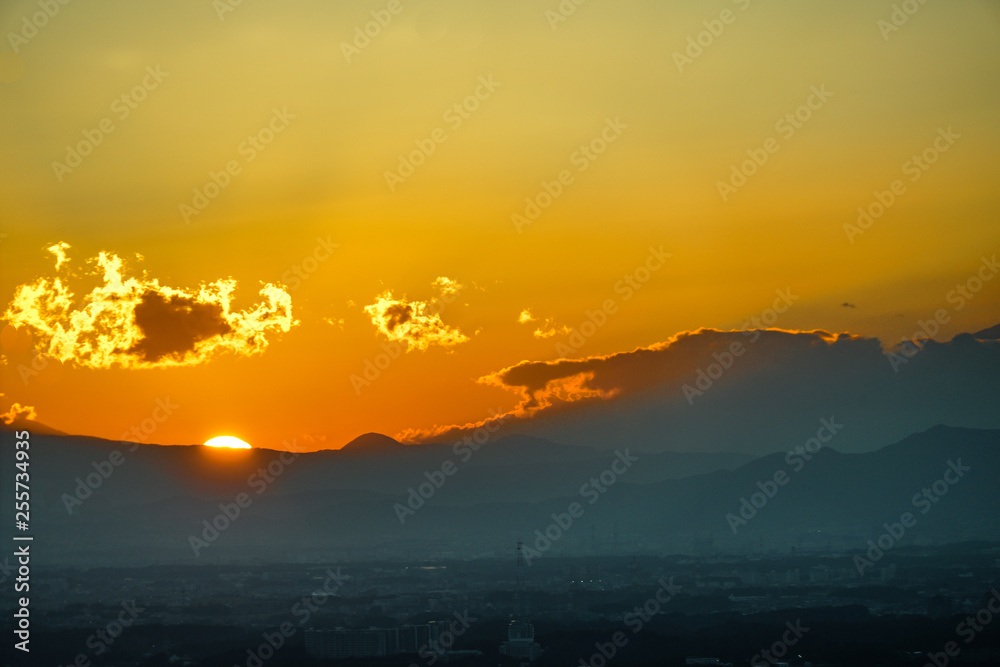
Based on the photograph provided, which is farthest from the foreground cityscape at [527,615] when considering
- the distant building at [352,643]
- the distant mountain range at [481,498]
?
the distant mountain range at [481,498]

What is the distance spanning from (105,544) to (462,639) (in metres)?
92.2

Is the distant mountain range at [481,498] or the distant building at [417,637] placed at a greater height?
the distant mountain range at [481,498]

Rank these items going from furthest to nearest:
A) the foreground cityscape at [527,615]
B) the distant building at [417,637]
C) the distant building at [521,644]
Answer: the distant building at [417,637] < the foreground cityscape at [527,615] < the distant building at [521,644]

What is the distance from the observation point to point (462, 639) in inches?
1948

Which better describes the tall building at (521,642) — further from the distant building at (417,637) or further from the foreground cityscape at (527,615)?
the distant building at (417,637)

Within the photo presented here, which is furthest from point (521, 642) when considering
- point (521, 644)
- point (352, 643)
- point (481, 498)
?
point (481, 498)

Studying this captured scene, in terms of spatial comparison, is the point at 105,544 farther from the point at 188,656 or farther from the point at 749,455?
the point at 749,455

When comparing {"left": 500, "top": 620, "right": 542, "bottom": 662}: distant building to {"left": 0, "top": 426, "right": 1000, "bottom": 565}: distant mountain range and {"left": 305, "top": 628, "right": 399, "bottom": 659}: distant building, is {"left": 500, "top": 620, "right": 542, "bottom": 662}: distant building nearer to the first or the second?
{"left": 305, "top": 628, "right": 399, "bottom": 659}: distant building

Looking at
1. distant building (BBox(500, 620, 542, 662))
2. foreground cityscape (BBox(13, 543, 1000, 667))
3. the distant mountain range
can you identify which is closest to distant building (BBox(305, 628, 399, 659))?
foreground cityscape (BBox(13, 543, 1000, 667))

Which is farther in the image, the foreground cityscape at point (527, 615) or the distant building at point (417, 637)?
the distant building at point (417, 637)

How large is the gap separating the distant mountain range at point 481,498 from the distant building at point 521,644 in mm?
71408

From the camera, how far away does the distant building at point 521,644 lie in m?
44.7

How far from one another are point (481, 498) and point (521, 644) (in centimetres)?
13124

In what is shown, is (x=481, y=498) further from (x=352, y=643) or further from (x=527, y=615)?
(x=352, y=643)
